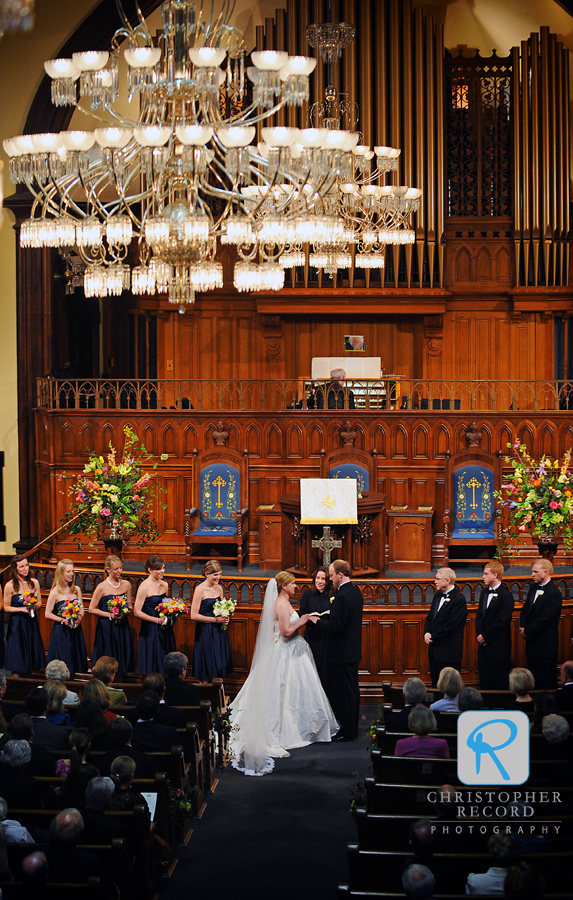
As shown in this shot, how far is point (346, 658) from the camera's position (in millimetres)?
7637

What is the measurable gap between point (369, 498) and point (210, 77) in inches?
222

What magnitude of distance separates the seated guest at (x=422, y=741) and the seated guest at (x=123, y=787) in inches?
58.0

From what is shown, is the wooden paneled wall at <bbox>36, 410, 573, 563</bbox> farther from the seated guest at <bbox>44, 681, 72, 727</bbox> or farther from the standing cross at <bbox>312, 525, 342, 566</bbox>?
the seated guest at <bbox>44, 681, 72, 727</bbox>

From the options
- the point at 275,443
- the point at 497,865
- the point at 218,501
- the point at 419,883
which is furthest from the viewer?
the point at 275,443

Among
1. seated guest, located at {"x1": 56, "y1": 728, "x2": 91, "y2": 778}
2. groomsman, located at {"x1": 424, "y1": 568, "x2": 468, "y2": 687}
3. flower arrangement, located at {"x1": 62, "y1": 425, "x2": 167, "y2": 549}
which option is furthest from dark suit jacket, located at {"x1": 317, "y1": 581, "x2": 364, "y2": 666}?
flower arrangement, located at {"x1": 62, "y1": 425, "x2": 167, "y2": 549}

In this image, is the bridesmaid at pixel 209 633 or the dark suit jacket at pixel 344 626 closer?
the dark suit jacket at pixel 344 626

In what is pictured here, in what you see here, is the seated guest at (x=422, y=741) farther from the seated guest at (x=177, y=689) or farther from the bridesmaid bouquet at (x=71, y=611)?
the bridesmaid bouquet at (x=71, y=611)

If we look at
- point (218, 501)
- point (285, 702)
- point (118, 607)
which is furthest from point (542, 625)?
point (218, 501)

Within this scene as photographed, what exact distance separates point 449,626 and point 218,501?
4.93 meters

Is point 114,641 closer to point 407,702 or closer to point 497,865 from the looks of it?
point 407,702

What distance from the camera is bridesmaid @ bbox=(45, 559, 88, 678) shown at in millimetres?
8141

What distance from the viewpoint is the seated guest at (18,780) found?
487cm

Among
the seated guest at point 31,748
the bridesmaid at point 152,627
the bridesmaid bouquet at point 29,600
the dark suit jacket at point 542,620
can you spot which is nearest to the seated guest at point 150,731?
the seated guest at point 31,748

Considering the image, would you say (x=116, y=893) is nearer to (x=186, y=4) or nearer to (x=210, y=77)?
(x=210, y=77)
